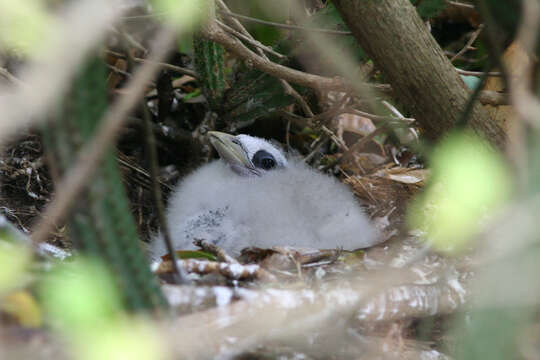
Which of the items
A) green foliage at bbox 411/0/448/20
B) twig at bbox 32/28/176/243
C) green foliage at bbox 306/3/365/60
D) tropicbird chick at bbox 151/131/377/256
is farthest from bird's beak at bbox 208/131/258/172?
twig at bbox 32/28/176/243

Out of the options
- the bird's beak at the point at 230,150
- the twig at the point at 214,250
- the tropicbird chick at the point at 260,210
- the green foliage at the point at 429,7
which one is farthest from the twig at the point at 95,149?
the green foliage at the point at 429,7

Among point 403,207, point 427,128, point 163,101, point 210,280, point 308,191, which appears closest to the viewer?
point 210,280

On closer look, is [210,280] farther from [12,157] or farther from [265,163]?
[12,157]

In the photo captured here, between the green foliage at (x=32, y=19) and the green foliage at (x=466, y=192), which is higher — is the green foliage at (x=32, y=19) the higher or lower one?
the higher one

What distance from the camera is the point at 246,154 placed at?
2.31 meters

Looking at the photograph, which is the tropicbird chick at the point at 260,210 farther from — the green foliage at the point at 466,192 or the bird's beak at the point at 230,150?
the green foliage at the point at 466,192

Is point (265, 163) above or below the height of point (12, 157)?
below

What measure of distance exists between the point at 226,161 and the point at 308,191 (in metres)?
0.43

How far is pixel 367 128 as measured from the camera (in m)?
3.08

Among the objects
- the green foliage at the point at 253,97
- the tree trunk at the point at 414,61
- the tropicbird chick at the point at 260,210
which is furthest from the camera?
the green foliage at the point at 253,97

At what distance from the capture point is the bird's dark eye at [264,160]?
234cm

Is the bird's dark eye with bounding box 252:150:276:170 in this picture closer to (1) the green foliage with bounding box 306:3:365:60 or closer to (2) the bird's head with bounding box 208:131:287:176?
(2) the bird's head with bounding box 208:131:287:176

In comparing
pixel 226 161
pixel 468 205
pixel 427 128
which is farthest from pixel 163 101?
pixel 468 205

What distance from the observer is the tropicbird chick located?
190 centimetres
